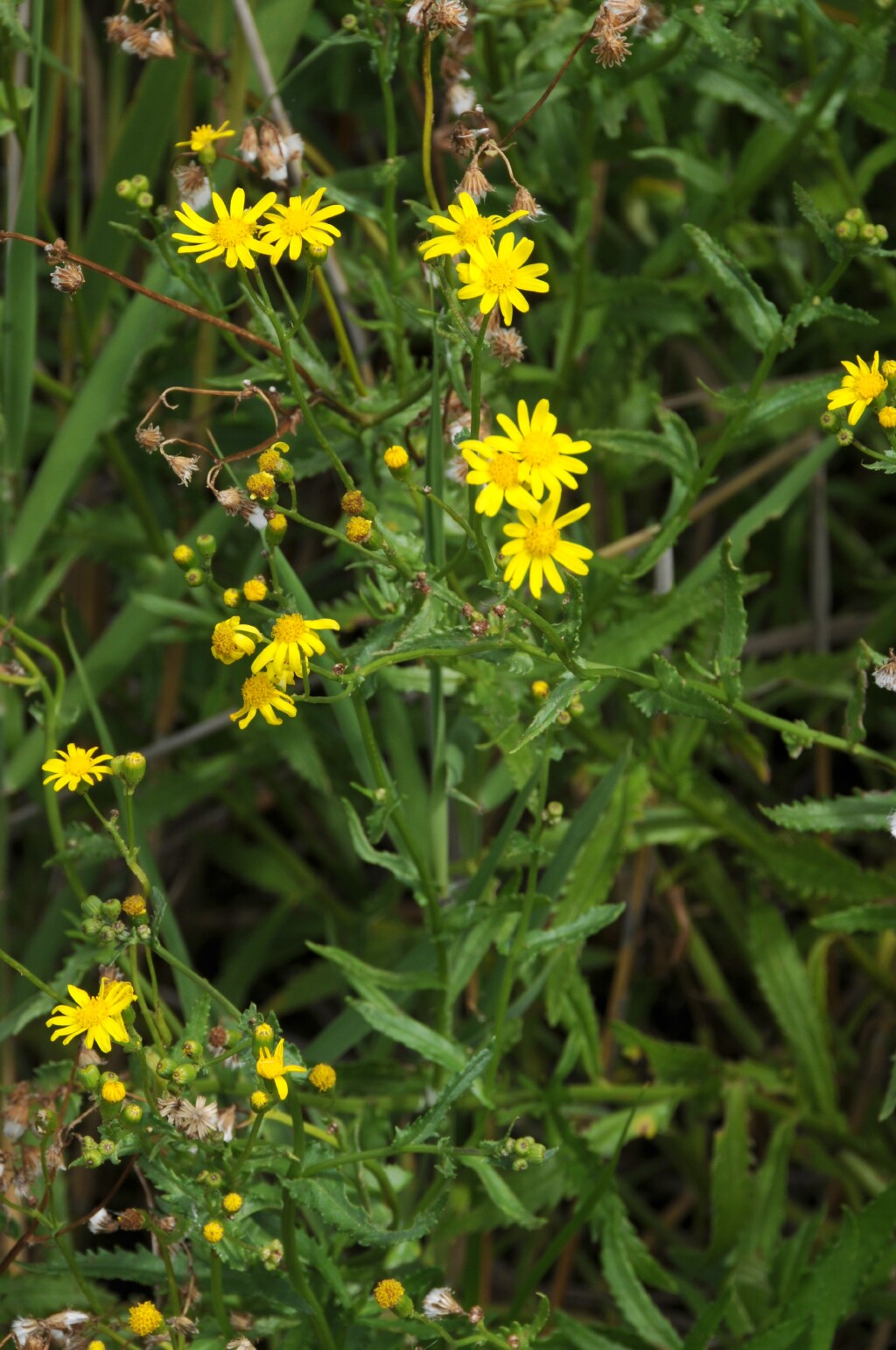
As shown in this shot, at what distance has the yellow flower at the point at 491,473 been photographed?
2.03 m

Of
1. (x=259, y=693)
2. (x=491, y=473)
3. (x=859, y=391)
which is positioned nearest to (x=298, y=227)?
(x=491, y=473)

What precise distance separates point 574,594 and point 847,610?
2.76 meters

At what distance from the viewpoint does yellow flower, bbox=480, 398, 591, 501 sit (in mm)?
2068

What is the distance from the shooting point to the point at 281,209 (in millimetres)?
2248

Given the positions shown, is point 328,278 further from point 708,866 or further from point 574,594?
point 708,866

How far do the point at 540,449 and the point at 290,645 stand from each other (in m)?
0.50

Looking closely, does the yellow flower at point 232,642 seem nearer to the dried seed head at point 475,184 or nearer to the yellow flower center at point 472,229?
the yellow flower center at point 472,229

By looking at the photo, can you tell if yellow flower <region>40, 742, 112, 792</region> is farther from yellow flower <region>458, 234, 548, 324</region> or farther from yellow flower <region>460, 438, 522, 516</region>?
yellow flower <region>458, 234, 548, 324</region>

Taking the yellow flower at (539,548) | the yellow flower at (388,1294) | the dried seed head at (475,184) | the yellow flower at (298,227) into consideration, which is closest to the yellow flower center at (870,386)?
the yellow flower at (539,548)

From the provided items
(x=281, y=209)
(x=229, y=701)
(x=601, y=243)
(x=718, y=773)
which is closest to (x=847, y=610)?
(x=718, y=773)

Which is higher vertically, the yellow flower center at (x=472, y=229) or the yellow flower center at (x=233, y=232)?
the yellow flower center at (x=472, y=229)

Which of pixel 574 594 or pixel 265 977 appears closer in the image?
pixel 574 594

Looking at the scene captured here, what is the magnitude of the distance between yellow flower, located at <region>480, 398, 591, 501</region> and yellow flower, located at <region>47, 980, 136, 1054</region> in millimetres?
1042

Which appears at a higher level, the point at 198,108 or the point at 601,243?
the point at 198,108
